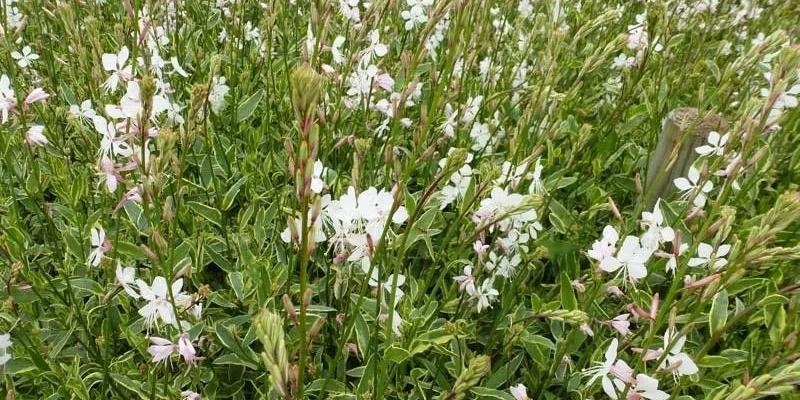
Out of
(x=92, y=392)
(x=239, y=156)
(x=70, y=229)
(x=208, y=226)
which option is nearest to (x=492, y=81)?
(x=239, y=156)

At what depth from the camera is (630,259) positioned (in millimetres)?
1394

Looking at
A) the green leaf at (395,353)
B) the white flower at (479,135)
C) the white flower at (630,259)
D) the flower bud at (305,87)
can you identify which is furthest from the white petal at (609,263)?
the white flower at (479,135)

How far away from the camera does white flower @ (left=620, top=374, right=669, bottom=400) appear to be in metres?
1.14

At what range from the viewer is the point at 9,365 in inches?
60.8

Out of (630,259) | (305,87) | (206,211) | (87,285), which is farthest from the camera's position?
(206,211)

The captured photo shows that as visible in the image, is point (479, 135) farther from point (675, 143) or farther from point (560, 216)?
point (675, 143)

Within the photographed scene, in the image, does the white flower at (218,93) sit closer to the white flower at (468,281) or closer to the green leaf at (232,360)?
the green leaf at (232,360)

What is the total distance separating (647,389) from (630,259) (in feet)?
1.05

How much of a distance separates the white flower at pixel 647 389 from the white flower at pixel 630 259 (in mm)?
269

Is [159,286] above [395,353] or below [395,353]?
above

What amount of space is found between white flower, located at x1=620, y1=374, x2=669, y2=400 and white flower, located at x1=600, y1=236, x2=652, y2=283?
269mm

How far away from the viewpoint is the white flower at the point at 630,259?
1369 millimetres

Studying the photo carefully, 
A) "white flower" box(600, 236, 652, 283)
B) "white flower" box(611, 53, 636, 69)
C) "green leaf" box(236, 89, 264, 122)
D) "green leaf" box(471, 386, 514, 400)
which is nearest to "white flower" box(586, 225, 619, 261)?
"white flower" box(600, 236, 652, 283)

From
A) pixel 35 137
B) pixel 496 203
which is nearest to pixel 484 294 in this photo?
pixel 496 203
